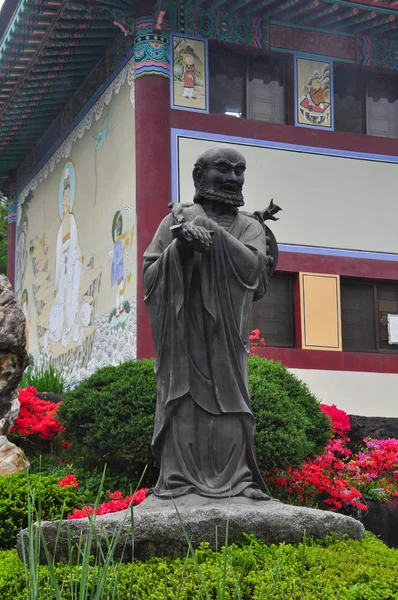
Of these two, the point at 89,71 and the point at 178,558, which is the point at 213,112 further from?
the point at 178,558

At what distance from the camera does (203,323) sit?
6.15 meters

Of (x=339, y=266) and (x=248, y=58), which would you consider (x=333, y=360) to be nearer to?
(x=339, y=266)

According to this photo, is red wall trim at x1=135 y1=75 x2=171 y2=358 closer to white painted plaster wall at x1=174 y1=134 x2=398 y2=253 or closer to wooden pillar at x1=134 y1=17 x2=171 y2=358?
wooden pillar at x1=134 y1=17 x2=171 y2=358

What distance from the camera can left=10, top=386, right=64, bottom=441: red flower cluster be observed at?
10438mm

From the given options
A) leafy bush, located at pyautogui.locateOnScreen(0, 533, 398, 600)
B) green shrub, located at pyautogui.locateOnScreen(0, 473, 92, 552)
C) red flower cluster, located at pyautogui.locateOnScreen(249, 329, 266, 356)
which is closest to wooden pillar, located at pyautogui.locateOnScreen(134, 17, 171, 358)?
red flower cluster, located at pyautogui.locateOnScreen(249, 329, 266, 356)

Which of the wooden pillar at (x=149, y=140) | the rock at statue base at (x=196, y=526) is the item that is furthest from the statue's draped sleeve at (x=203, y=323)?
the wooden pillar at (x=149, y=140)

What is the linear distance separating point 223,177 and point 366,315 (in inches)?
383

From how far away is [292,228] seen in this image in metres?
15.5

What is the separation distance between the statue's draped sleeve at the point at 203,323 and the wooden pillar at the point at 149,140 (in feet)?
27.0

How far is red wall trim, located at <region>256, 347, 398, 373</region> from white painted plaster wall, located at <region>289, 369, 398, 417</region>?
8cm

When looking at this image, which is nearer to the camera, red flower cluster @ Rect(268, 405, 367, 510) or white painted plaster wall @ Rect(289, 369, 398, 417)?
red flower cluster @ Rect(268, 405, 367, 510)

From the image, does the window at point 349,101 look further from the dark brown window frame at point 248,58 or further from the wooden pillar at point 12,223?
the wooden pillar at point 12,223

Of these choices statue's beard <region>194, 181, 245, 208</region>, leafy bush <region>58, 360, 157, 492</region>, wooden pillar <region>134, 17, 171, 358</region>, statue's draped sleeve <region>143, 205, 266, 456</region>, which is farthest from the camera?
wooden pillar <region>134, 17, 171, 358</region>

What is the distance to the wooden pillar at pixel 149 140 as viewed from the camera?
14.6 meters
